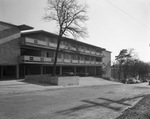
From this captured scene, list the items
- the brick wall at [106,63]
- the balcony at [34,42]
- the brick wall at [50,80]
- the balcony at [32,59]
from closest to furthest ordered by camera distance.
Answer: the brick wall at [50,80], the balcony at [32,59], the balcony at [34,42], the brick wall at [106,63]

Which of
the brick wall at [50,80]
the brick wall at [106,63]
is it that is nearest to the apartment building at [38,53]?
the brick wall at [50,80]

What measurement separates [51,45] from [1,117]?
26304 mm

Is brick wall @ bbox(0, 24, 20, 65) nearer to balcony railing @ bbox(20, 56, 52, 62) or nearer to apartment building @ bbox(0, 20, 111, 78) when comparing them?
apartment building @ bbox(0, 20, 111, 78)

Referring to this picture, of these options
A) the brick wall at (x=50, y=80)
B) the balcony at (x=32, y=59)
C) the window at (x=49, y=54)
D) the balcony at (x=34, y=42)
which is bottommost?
the brick wall at (x=50, y=80)

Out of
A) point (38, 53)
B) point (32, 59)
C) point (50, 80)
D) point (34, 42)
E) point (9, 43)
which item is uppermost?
point (34, 42)

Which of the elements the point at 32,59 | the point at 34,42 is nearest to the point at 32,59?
the point at 32,59

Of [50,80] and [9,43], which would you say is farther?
[9,43]

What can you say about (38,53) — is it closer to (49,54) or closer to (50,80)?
(49,54)

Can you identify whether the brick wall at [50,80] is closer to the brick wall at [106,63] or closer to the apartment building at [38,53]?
the apartment building at [38,53]

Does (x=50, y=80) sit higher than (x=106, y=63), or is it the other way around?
(x=106, y=63)

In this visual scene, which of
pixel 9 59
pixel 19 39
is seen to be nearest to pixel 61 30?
pixel 19 39

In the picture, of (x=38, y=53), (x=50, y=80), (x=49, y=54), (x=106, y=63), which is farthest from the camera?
(x=106, y=63)

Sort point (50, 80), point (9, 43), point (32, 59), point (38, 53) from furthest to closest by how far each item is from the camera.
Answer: point (38, 53) < point (32, 59) < point (9, 43) < point (50, 80)

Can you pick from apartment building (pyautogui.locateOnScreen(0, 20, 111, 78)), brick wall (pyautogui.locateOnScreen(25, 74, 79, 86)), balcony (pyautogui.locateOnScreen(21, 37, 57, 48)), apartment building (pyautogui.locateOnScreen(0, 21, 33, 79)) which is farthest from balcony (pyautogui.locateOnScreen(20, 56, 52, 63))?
brick wall (pyautogui.locateOnScreen(25, 74, 79, 86))
